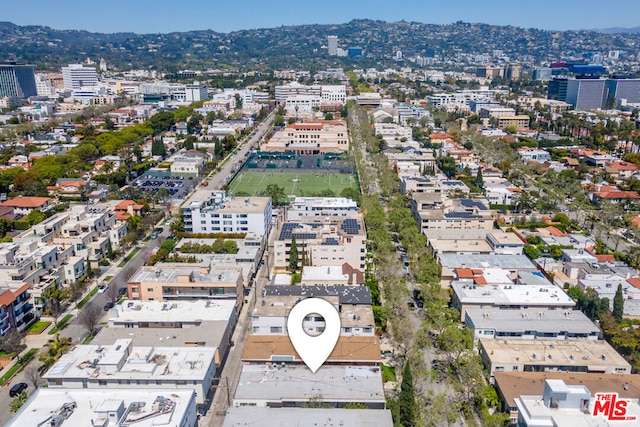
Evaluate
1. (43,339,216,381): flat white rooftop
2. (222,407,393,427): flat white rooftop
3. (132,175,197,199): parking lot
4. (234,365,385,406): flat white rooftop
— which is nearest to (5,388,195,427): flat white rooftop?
(43,339,216,381): flat white rooftop

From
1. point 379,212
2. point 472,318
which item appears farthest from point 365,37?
point 472,318

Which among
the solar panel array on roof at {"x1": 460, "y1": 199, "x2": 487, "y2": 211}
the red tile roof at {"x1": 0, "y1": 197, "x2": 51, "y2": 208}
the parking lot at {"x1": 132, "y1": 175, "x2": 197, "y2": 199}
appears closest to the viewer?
the solar panel array on roof at {"x1": 460, "y1": 199, "x2": 487, "y2": 211}

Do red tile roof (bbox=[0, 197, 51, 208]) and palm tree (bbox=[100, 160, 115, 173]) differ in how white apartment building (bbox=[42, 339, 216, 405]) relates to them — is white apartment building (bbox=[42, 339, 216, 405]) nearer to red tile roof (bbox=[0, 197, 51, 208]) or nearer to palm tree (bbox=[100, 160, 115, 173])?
red tile roof (bbox=[0, 197, 51, 208])

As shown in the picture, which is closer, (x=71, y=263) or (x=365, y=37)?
(x=71, y=263)

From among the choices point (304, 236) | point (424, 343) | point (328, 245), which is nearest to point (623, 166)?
point (328, 245)

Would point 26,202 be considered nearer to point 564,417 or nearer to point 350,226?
point 350,226

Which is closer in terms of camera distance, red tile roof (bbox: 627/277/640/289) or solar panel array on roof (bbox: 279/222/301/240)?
red tile roof (bbox: 627/277/640/289)

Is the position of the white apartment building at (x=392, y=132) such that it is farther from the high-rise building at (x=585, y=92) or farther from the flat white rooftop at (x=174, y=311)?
the flat white rooftop at (x=174, y=311)

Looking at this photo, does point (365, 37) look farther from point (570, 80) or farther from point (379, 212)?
point (379, 212)
